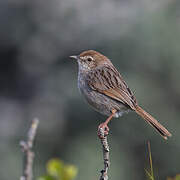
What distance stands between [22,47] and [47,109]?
80.1 inches

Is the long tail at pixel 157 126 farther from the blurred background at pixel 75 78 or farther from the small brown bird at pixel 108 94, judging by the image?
the blurred background at pixel 75 78

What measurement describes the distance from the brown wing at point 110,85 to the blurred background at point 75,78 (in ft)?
10.5

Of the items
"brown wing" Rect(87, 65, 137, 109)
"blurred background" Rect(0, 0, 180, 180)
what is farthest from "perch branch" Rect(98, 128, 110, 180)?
"blurred background" Rect(0, 0, 180, 180)

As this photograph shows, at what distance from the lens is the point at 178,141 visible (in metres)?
8.70

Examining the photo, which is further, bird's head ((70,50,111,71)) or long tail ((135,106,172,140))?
bird's head ((70,50,111,71))

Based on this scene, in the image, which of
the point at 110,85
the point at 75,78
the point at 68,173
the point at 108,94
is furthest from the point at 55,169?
the point at 75,78

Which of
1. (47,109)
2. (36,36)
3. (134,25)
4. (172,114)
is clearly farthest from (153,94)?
(36,36)

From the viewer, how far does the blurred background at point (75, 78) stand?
8.91 metres

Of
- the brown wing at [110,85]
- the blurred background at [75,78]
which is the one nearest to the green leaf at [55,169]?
the brown wing at [110,85]

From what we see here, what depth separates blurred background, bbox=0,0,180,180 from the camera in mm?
8914

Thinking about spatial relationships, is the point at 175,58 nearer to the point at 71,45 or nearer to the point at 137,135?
the point at 137,135

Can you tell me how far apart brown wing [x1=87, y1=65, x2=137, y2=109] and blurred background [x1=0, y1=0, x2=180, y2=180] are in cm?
321

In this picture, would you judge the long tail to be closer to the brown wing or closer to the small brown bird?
the small brown bird

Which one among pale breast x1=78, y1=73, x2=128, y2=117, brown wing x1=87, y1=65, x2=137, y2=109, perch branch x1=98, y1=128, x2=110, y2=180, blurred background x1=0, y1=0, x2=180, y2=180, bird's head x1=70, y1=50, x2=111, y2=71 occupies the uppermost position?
blurred background x1=0, y1=0, x2=180, y2=180
